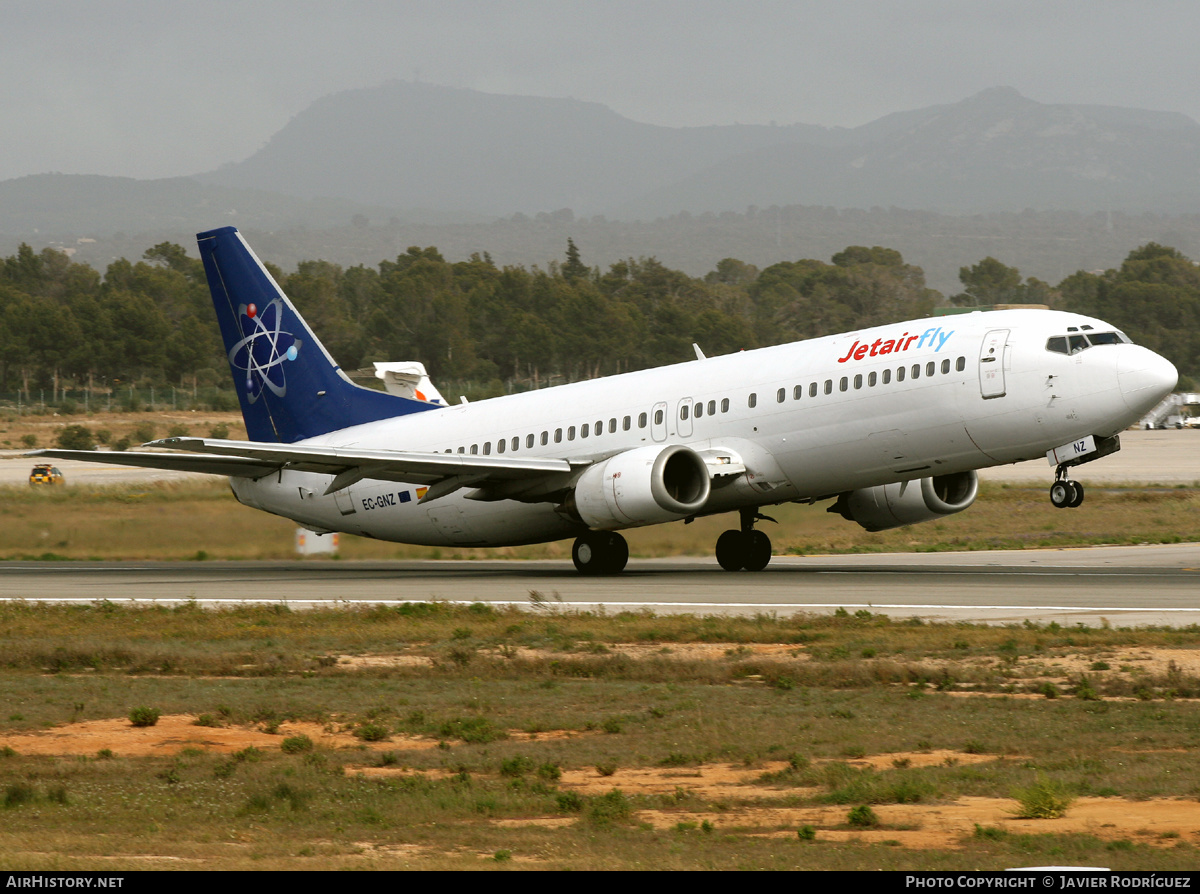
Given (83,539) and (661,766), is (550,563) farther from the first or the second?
(661,766)

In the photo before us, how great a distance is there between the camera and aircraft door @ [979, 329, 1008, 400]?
27.3 m

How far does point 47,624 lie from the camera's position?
963 inches

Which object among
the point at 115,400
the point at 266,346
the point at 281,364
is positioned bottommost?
the point at 281,364

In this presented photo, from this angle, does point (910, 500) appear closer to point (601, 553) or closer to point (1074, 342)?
point (1074, 342)

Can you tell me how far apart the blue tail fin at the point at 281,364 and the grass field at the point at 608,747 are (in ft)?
46.8

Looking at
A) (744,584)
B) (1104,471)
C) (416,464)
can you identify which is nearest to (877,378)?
(744,584)

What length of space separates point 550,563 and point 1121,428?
17.8m

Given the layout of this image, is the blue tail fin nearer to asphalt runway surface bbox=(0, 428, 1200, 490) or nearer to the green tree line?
asphalt runway surface bbox=(0, 428, 1200, 490)

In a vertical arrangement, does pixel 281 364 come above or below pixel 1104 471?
above

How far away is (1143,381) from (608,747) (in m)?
16.4

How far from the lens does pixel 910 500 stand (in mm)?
31391

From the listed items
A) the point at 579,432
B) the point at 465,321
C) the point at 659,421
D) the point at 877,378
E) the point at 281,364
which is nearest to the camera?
the point at 877,378

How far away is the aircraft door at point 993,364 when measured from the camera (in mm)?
27297

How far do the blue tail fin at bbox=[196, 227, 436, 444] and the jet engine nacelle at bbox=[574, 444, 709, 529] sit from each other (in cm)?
809
